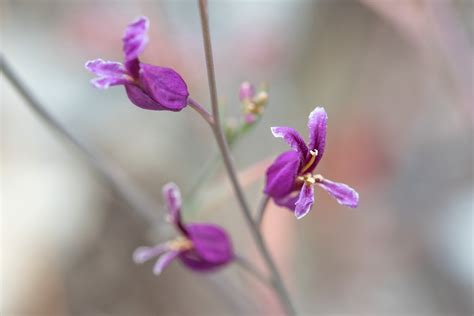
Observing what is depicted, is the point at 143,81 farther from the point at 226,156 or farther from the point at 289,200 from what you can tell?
the point at 289,200

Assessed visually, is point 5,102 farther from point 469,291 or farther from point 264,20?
point 469,291

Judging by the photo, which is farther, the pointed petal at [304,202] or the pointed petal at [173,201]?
the pointed petal at [173,201]

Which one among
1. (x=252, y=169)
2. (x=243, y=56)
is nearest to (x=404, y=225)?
(x=243, y=56)

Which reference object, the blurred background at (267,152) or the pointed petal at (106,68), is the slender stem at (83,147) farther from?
the blurred background at (267,152)

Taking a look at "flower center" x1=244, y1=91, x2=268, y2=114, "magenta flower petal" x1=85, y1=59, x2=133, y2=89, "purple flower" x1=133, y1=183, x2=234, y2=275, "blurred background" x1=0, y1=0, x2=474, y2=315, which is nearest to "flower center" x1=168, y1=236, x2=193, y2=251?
"purple flower" x1=133, y1=183, x2=234, y2=275

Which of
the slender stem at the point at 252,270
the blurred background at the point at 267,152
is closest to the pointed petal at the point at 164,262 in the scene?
the slender stem at the point at 252,270

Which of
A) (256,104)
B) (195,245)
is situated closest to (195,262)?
(195,245)
